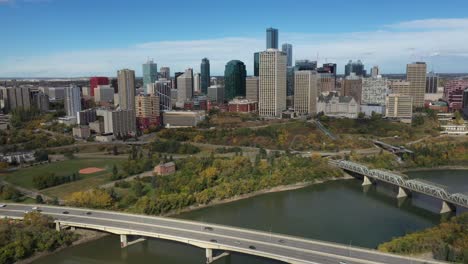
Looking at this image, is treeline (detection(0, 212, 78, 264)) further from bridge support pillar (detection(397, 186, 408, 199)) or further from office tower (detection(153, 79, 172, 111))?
office tower (detection(153, 79, 172, 111))

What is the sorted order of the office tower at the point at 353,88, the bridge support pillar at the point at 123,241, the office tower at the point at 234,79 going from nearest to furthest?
the bridge support pillar at the point at 123,241
the office tower at the point at 353,88
the office tower at the point at 234,79

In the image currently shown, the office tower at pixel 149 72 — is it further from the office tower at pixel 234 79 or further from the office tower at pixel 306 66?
the office tower at pixel 306 66

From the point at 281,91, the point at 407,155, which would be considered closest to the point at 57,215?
the point at 407,155

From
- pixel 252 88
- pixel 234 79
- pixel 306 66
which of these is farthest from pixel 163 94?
pixel 306 66

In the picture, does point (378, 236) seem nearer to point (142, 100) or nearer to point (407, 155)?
point (407, 155)

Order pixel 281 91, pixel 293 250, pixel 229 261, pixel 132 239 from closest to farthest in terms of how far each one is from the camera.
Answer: pixel 293 250
pixel 229 261
pixel 132 239
pixel 281 91

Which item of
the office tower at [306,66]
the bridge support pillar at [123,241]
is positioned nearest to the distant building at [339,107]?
the office tower at [306,66]
